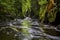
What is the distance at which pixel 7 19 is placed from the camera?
1977cm

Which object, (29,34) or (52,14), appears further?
(52,14)

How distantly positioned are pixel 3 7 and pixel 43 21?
17.2 ft

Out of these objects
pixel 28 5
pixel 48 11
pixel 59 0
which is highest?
pixel 59 0

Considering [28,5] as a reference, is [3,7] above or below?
above

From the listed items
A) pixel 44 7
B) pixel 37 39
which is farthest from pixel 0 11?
pixel 37 39

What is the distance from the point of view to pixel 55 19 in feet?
52.7

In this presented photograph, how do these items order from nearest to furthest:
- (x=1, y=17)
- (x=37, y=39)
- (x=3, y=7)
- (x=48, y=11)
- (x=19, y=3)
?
(x=37, y=39) → (x=48, y=11) → (x=1, y=17) → (x=3, y=7) → (x=19, y=3)

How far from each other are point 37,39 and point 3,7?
1146 centimetres

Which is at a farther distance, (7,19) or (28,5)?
(28,5)

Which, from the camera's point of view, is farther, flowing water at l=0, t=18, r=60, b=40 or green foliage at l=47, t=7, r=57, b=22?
green foliage at l=47, t=7, r=57, b=22

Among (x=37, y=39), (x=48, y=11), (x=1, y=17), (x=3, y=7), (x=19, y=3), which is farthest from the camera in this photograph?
(x=19, y=3)

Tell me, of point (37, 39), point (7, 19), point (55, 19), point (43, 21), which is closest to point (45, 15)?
point (43, 21)

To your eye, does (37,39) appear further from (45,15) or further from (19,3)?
(19,3)

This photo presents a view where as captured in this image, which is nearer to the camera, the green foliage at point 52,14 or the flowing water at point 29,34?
the flowing water at point 29,34
